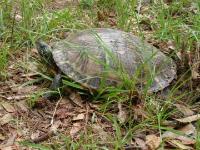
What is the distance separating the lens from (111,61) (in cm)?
285

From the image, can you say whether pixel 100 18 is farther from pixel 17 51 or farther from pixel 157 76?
pixel 157 76

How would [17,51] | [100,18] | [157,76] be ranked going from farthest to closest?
[100,18] < [17,51] < [157,76]

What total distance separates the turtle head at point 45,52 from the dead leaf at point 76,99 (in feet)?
1.14

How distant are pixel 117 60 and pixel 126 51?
16cm

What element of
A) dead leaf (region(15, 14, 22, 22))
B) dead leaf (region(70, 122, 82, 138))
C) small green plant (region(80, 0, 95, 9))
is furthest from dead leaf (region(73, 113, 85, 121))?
small green plant (region(80, 0, 95, 9))

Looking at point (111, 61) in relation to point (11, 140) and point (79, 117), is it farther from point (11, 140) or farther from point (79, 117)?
point (11, 140)

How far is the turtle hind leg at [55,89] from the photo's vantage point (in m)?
2.81

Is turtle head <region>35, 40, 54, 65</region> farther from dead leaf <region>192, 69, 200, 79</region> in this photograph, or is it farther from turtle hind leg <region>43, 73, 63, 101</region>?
dead leaf <region>192, 69, 200, 79</region>

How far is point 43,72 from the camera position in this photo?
3.09 metres

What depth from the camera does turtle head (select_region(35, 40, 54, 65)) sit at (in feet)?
10.2

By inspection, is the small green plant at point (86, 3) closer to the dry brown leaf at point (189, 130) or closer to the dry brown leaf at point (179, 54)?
the dry brown leaf at point (179, 54)

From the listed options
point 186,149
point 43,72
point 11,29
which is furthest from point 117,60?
point 11,29

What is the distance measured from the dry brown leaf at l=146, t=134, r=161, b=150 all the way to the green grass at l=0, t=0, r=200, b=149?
5cm

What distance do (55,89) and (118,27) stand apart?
1.05m
